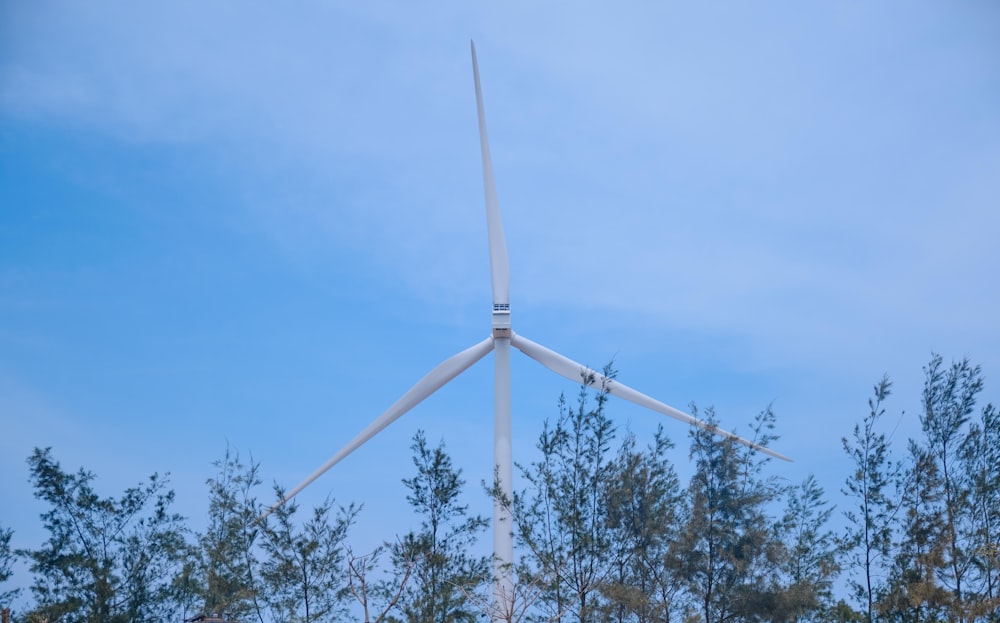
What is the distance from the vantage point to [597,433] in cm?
2753

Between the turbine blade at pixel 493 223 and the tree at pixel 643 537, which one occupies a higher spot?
the turbine blade at pixel 493 223

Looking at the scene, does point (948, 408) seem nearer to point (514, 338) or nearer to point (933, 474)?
point (933, 474)

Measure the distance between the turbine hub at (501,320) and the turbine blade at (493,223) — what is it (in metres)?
0.25

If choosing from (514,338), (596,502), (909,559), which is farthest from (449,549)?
(909,559)

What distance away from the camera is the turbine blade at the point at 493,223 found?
1188 inches

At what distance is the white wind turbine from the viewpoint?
27.7 meters

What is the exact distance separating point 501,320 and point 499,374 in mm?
1461

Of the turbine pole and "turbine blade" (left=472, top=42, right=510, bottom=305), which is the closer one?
the turbine pole

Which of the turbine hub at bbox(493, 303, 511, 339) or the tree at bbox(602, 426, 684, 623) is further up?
the turbine hub at bbox(493, 303, 511, 339)

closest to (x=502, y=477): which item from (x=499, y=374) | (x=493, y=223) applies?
(x=499, y=374)

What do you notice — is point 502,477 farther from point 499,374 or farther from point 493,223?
point 493,223

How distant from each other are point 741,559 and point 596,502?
150 inches

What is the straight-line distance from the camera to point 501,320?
Answer: 29.6 metres

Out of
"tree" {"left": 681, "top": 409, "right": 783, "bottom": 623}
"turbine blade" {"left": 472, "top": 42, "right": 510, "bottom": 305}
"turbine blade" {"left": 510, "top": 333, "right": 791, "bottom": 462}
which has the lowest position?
"tree" {"left": 681, "top": 409, "right": 783, "bottom": 623}
